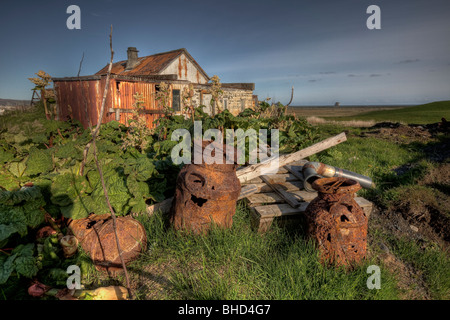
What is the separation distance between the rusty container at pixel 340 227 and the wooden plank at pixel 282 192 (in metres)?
0.81

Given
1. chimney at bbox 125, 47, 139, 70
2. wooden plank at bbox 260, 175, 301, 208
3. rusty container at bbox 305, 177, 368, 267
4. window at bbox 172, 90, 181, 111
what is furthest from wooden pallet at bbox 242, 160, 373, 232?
chimney at bbox 125, 47, 139, 70

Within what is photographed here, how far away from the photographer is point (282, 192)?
12.1ft

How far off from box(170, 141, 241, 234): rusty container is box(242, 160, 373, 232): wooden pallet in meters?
0.57

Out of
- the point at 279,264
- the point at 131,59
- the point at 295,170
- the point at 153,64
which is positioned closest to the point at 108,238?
the point at 279,264

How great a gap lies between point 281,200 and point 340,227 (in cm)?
124

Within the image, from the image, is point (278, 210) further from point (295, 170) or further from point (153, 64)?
point (153, 64)

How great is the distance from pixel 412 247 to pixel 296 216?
1433 mm

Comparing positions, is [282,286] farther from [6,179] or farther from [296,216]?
[6,179]

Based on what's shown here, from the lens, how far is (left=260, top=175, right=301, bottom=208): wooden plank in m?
3.36

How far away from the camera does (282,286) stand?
6.98 feet

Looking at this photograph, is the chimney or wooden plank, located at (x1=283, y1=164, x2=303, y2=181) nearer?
wooden plank, located at (x1=283, y1=164, x2=303, y2=181)

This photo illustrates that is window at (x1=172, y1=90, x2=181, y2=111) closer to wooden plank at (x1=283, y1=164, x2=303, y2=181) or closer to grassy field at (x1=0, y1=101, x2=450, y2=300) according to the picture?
wooden plank at (x1=283, y1=164, x2=303, y2=181)

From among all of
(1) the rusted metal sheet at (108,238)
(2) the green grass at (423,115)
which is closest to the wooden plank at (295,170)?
(1) the rusted metal sheet at (108,238)
